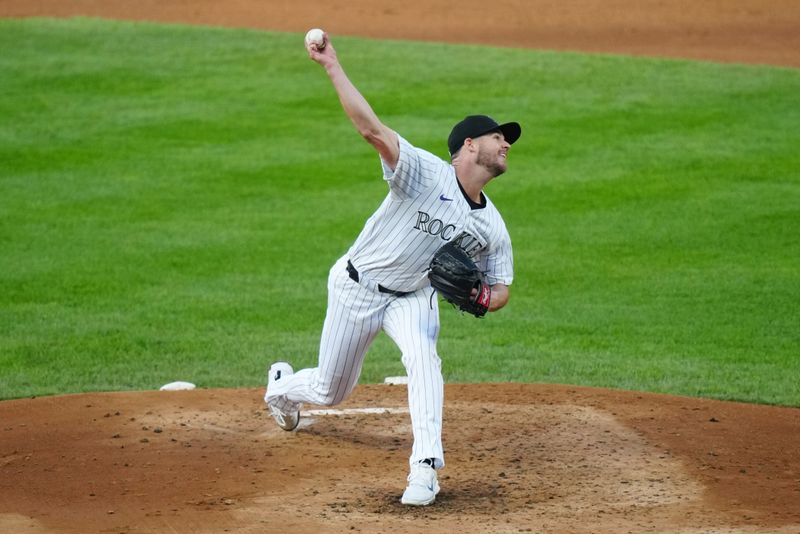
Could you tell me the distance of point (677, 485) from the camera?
5.76 m

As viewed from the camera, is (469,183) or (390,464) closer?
(469,183)

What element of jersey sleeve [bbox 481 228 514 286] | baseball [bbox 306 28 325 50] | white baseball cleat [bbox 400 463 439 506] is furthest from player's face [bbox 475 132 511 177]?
white baseball cleat [bbox 400 463 439 506]

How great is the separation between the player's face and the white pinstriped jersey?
157 millimetres

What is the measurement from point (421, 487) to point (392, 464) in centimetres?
79

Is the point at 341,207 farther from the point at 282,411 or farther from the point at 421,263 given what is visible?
the point at 421,263

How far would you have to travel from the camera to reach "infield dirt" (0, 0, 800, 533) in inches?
208

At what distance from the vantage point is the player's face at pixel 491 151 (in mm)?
5820

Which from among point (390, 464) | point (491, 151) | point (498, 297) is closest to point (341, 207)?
point (390, 464)

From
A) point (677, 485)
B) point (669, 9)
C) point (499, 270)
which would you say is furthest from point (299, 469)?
point (669, 9)

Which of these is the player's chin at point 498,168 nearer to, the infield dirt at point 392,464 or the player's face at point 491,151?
the player's face at point 491,151

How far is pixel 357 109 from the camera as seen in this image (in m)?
5.30

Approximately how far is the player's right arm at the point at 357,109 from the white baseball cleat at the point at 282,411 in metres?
1.68

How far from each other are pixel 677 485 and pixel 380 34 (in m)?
15.6

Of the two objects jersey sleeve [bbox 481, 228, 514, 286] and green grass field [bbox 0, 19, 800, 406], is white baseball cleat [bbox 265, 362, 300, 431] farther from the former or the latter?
green grass field [bbox 0, 19, 800, 406]
